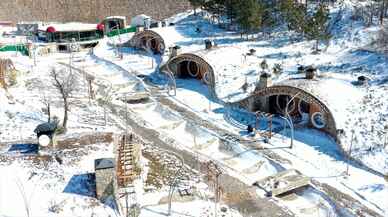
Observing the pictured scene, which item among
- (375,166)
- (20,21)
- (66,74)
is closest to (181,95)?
(66,74)

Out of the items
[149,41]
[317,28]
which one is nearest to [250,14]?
[317,28]

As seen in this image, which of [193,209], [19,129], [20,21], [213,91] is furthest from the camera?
[20,21]

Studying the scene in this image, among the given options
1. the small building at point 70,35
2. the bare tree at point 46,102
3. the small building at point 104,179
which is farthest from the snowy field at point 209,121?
the small building at point 70,35

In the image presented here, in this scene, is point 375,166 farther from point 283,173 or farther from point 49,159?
point 49,159

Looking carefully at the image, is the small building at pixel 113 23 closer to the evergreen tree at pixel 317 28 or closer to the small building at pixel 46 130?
the evergreen tree at pixel 317 28

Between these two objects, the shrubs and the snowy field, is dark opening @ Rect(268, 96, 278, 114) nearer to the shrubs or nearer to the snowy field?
the snowy field

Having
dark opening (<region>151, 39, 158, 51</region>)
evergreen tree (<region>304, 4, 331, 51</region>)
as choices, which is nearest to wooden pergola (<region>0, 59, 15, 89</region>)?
dark opening (<region>151, 39, 158, 51</region>)
